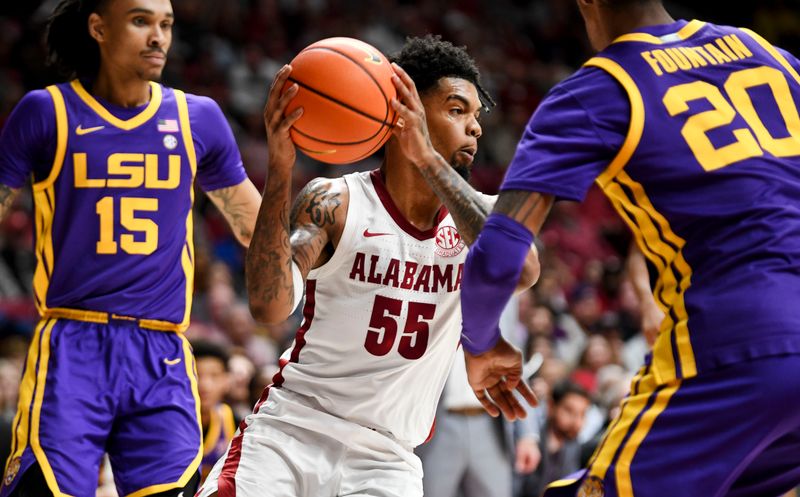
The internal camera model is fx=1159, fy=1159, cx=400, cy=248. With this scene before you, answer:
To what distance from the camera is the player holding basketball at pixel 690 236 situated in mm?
3000

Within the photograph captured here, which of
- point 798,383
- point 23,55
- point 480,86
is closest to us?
point 798,383

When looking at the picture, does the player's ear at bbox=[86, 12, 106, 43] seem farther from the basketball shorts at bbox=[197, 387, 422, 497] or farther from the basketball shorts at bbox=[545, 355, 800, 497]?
the basketball shorts at bbox=[545, 355, 800, 497]

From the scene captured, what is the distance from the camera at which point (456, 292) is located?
14.4 feet

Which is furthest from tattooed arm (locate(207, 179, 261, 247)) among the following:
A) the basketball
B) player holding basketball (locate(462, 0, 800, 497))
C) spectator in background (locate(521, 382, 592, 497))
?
spectator in background (locate(521, 382, 592, 497))

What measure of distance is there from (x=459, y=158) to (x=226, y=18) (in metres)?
12.5

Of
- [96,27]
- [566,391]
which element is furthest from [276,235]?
[566,391]

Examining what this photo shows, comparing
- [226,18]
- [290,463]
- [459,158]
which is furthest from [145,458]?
[226,18]

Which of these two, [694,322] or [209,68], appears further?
[209,68]

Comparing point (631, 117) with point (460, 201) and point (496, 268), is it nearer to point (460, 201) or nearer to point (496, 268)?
point (496, 268)

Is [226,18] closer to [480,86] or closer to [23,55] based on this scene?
[23,55]

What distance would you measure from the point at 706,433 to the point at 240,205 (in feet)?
8.96

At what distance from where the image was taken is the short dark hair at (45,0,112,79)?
5.11 metres

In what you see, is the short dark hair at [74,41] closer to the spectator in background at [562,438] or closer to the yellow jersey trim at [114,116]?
the yellow jersey trim at [114,116]

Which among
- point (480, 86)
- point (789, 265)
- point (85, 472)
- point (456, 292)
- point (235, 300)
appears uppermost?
point (480, 86)
